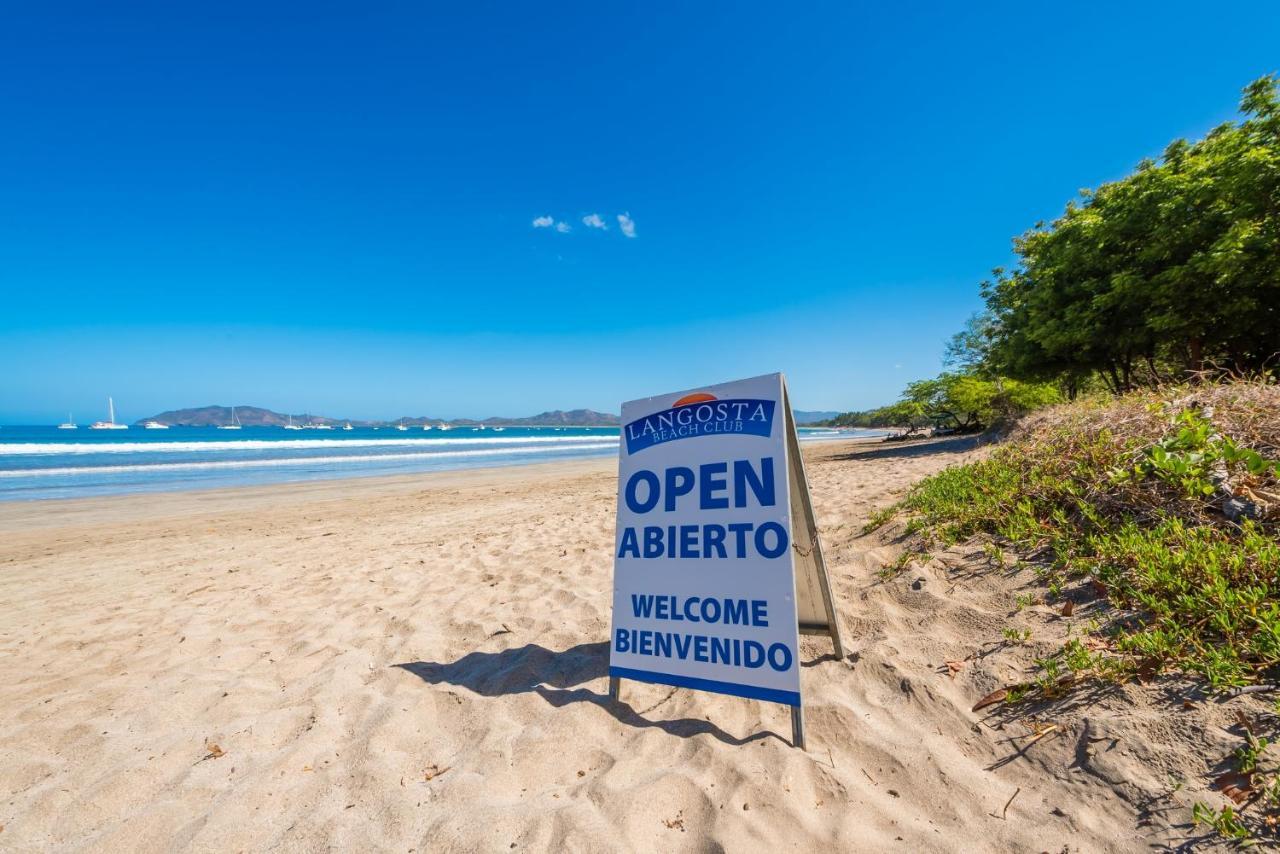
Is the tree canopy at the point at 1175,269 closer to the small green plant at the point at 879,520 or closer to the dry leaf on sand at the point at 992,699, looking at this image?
the small green plant at the point at 879,520

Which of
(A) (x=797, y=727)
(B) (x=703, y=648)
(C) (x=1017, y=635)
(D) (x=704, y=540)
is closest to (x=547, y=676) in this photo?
(B) (x=703, y=648)

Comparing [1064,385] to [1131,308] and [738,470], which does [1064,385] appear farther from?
[738,470]

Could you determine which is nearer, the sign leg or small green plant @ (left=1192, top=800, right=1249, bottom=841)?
small green plant @ (left=1192, top=800, right=1249, bottom=841)

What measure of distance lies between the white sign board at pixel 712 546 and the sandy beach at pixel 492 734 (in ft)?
1.06

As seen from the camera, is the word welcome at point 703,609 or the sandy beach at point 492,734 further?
the word welcome at point 703,609

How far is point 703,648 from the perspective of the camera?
270cm

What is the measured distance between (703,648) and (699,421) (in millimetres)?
1230

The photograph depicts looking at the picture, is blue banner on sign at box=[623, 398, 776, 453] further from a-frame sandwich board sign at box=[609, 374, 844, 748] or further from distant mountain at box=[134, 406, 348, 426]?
distant mountain at box=[134, 406, 348, 426]

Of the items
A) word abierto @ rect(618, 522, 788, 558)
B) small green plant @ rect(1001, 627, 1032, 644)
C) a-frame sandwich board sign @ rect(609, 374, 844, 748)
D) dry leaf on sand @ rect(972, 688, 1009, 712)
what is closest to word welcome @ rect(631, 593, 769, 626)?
a-frame sandwich board sign @ rect(609, 374, 844, 748)

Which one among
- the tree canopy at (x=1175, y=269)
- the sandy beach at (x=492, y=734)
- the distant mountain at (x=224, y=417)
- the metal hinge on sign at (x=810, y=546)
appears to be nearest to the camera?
the sandy beach at (x=492, y=734)

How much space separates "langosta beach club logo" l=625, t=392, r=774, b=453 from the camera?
279 cm

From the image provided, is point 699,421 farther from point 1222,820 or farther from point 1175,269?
point 1175,269

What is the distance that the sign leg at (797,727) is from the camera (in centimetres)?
241

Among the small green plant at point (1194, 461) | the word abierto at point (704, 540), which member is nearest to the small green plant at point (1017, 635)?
the word abierto at point (704, 540)
